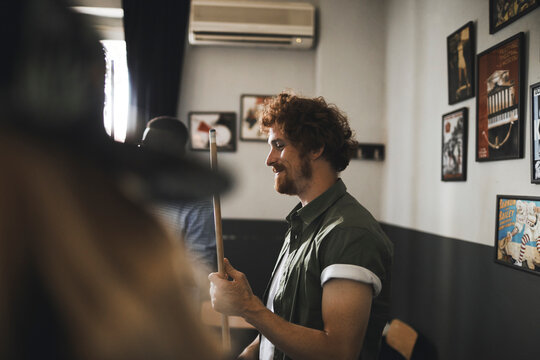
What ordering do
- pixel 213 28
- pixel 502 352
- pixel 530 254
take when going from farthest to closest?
1. pixel 213 28
2. pixel 502 352
3. pixel 530 254

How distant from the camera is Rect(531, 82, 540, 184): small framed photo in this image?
1.71 meters

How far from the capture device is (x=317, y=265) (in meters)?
1.24

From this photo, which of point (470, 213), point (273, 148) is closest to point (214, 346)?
point (273, 148)

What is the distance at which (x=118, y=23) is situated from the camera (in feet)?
12.5

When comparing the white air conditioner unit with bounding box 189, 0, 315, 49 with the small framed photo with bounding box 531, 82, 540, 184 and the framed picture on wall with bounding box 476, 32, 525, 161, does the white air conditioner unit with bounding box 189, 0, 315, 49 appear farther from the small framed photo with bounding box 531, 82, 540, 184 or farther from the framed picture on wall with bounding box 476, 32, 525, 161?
the small framed photo with bounding box 531, 82, 540, 184

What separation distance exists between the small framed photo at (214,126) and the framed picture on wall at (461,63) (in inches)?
82.1

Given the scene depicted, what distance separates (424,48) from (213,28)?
6.11 feet

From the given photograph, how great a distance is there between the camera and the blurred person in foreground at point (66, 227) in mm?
312

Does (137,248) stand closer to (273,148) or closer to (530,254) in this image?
(273,148)

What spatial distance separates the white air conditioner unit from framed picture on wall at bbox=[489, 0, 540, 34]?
1935mm

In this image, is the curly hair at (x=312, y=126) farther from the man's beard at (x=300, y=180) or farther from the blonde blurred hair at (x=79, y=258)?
the blonde blurred hair at (x=79, y=258)

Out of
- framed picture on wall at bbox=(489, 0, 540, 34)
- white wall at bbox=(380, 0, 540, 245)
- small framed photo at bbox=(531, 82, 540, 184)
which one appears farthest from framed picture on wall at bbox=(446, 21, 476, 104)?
small framed photo at bbox=(531, 82, 540, 184)

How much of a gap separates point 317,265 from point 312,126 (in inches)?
22.2

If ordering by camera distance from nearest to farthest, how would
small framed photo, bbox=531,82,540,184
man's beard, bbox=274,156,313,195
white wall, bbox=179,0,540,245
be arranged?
1. man's beard, bbox=274,156,313,195
2. small framed photo, bbox=531,82,540,184
3. white wall, bbox=179,0,540,245
